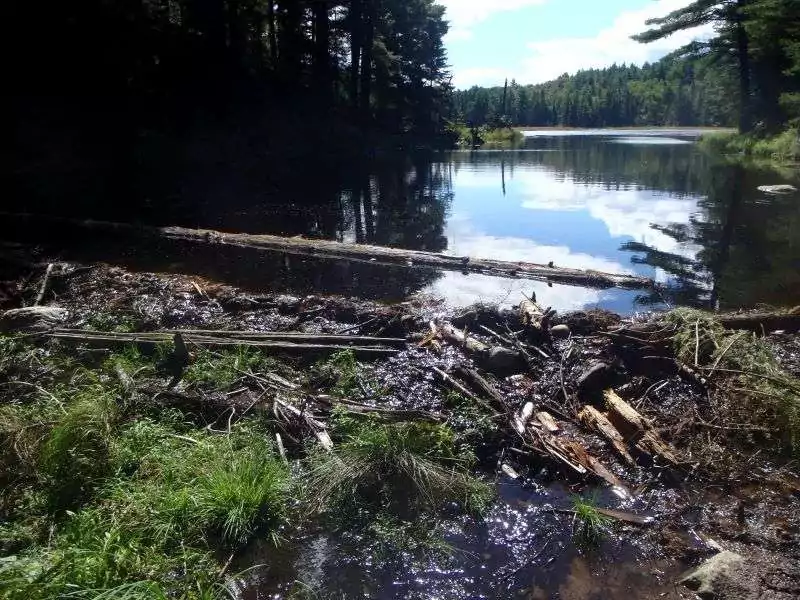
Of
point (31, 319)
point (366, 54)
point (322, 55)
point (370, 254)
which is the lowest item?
point (31, 319)

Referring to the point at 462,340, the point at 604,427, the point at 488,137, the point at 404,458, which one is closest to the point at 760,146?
the point at 488,137

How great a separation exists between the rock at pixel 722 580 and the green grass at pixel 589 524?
2.04ft

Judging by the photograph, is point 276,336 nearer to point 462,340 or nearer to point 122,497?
point 462,340

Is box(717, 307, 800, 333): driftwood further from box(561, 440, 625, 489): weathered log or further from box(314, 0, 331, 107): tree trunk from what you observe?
box(314, 0, 331, 107): tree trunk

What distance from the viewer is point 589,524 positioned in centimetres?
438

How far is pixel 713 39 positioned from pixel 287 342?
48146 millimetres

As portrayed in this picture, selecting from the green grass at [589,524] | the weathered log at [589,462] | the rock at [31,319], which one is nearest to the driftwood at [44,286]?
the rock at [31,319]

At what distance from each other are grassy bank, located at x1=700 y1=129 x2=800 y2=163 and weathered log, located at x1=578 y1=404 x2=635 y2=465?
3340cm

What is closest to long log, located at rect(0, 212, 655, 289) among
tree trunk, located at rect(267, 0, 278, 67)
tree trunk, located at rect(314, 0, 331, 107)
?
tree trunk, located at rect(267, 0, 278, 67)

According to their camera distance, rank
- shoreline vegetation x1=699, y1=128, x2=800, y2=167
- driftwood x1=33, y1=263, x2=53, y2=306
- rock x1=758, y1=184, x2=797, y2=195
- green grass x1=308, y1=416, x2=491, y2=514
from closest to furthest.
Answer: green grass x1=308, y1=416, x2=491, y2=514, driftwood x1=33, y1=263, x2=53, y2=306, rock x1=758, y1=184, x2=797, y2=195, shoreline vegetation x1=699, y1=128, x2=800, y2=167

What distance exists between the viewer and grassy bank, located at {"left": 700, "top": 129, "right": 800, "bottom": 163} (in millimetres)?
32466

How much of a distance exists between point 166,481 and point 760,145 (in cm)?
4290

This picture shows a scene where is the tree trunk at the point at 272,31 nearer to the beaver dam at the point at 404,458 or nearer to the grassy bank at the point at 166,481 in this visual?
the beaver dam at the point at 404,458

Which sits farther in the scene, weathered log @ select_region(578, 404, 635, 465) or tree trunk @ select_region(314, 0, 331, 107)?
tree trunk @ select_region(314, 0, 331, 107)
